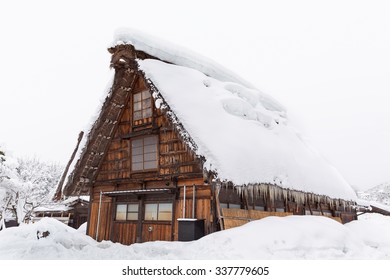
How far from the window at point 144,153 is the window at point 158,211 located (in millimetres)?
1395

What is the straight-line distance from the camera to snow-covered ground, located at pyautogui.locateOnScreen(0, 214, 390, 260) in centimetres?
798

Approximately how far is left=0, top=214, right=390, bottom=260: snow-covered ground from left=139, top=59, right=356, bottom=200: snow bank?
4.82ft

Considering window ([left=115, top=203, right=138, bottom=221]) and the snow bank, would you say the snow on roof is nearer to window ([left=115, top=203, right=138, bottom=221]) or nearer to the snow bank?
the snow bank

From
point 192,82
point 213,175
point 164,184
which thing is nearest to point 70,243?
point 164,184

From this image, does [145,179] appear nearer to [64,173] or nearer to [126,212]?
[126,212]

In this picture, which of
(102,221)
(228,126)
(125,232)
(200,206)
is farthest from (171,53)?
(102,221)

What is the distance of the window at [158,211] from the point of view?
450 inches

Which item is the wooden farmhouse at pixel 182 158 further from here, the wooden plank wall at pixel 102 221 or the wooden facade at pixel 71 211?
the wooden facade at pixel 71 211

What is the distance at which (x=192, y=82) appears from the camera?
40.5ft

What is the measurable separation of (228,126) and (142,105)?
3759 millimetres

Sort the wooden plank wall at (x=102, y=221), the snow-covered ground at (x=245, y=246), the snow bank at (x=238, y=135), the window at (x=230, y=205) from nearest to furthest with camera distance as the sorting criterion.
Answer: the snow-covered ground at (x=245, y=246), the snow bank at (x=238, y=135), the window at (x=230, y=205), the wooden plank wall at (x=102, y=221)

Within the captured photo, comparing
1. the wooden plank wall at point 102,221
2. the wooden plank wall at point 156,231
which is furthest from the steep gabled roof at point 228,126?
the wooden plank wall at point 156,231

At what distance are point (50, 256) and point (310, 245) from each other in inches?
265

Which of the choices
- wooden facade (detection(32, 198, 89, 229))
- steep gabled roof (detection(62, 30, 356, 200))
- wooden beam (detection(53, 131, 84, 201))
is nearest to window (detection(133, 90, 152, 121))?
steep gabled roof (detection(62, 30, 356, 200))
